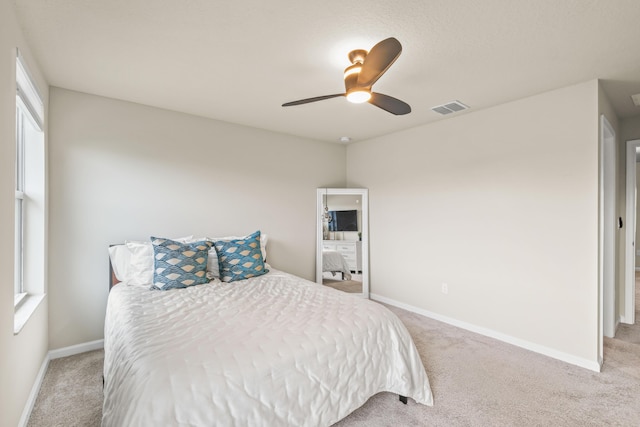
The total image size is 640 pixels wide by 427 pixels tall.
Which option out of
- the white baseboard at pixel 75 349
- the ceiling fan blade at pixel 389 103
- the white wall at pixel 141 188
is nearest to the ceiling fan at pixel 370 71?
the ceiling fan blade at pixel 389 103

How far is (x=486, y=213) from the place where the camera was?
3.31 m

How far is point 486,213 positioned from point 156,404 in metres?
3.29

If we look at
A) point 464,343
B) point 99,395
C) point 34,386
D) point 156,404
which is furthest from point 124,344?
point 464,343

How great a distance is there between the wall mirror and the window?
3036 mm

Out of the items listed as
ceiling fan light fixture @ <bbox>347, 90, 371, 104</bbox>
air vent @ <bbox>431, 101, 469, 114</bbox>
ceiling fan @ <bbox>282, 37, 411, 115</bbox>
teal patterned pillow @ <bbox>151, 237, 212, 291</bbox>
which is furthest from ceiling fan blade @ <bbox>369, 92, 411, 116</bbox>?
teal patterned pillow @ <bbox>151, 237, 212, 291</bbox>

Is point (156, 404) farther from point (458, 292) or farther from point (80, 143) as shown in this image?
point (458, 292)

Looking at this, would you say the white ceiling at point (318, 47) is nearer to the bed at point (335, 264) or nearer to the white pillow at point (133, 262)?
the white pillow at point (133, 262)

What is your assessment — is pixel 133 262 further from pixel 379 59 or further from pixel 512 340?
pixel 512 340

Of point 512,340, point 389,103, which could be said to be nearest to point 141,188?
point 389,103

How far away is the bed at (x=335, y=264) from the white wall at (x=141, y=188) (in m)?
0.39

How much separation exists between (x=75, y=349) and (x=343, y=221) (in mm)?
3337

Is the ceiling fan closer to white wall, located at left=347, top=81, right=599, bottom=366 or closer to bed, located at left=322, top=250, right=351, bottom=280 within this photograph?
white wall, located at left=347, top=81, right=599, bottom=366

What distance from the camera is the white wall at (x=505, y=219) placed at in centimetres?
266

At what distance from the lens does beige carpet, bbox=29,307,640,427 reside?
6.45 ft
